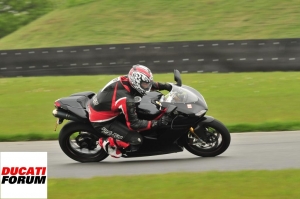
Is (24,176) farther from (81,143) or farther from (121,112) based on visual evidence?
(81,143)

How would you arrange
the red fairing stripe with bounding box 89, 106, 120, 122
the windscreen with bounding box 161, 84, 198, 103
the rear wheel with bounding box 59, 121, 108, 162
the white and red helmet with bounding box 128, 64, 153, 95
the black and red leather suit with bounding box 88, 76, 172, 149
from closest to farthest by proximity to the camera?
the white and red helmet with bounding box 128, 64, 153, 95, the black and red leather suit with bounding box 88, 76, 172, 149, the windscreen with bounding box 161, 84, 198, 103, the red fairing stripe with bounding box 89, 106, 120, 122, the rear wheel with bounding box 59, 121, 108, 162

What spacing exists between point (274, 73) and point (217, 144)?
396 inches

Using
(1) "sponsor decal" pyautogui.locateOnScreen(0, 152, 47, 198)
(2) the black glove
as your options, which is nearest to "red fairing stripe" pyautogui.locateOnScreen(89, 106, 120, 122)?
(2) the black glove

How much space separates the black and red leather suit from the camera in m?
8.41

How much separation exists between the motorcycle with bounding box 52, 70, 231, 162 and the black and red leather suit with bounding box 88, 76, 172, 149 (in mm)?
125

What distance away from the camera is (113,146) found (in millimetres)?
8680

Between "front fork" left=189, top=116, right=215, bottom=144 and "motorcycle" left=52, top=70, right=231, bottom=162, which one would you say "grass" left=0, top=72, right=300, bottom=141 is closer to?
"motorcycle" left=52, top=70, right=231, bottom=162

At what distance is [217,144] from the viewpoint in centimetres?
863

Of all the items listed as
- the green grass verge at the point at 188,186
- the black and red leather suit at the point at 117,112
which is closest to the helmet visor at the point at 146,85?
the black and red leather suit at the point at 117,112

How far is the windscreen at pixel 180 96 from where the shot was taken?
8.53 meters

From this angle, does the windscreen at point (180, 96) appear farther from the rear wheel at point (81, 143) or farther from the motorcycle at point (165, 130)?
the rear wheel at point (81, 143)

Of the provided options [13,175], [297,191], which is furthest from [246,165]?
[13,175]

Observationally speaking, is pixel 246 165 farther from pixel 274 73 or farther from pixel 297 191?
pixel 274 73

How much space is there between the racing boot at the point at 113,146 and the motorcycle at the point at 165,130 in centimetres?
12
